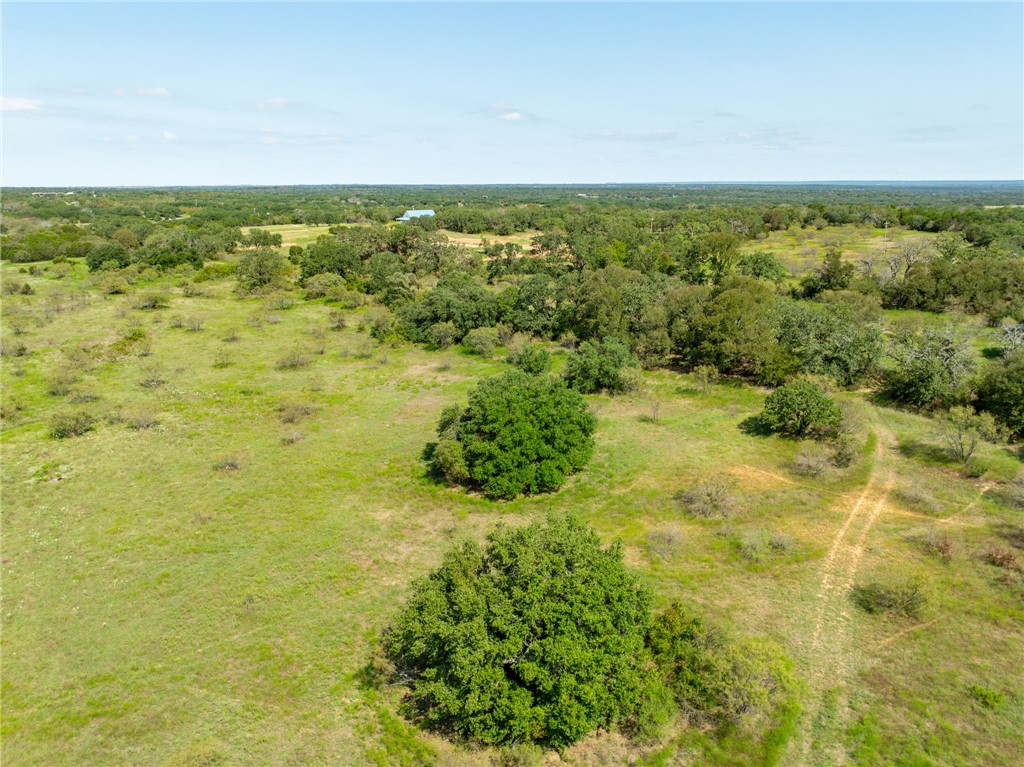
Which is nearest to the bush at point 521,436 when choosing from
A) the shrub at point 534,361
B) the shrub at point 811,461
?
the shrub at point 811,461

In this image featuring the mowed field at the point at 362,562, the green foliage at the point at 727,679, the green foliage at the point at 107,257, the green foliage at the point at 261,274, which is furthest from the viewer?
the green foliage at the point at 107,257

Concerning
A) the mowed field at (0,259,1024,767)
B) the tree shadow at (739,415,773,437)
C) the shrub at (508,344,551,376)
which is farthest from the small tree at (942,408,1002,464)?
the shrub at (508,344,551,376)

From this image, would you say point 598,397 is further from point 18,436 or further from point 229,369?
point 18,436

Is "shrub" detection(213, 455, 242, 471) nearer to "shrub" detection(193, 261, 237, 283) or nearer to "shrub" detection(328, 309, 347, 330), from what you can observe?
"shrub" detection(328, 309, 347, 330)

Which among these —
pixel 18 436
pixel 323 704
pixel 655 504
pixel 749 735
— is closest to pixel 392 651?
pixel 323 704

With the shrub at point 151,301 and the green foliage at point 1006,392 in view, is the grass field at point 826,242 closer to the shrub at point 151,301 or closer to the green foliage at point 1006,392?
the green foliage at point 1006,392

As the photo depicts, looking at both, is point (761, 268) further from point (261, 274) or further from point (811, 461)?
point (261, 274)

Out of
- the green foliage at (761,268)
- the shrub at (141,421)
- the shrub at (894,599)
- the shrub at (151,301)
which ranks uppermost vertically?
the green foliage at (761,268)
